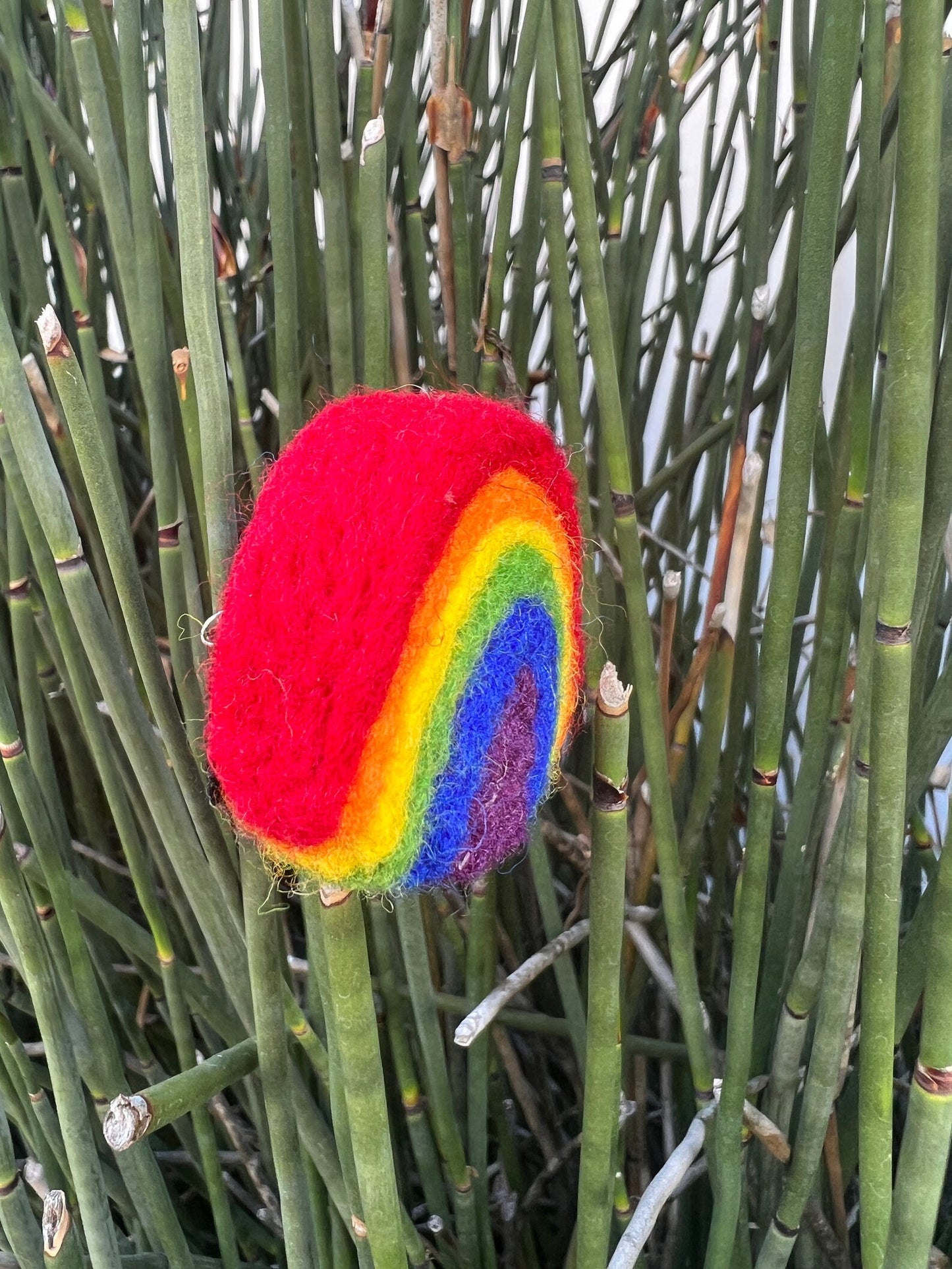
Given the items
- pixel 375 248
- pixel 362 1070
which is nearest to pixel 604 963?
pixel 362 1070

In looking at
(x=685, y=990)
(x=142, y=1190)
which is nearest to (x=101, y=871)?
(x=142, y=1190)

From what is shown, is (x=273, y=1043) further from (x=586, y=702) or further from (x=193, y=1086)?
(x=586, y=702)

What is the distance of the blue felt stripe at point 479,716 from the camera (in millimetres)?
175

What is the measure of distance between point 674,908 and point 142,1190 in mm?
206

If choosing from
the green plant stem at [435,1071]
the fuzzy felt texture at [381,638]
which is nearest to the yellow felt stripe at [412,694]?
the fuzzy felt texture at [381,638]

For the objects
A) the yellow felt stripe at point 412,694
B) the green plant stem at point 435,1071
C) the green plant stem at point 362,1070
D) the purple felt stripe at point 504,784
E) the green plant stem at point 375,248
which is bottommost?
the green plant stem at point 435,1071

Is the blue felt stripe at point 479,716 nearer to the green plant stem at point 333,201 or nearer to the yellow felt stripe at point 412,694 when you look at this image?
the yellow felt stripe at point 412,694

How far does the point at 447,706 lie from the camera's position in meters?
0.17

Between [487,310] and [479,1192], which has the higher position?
[487,310]

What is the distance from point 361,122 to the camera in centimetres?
32

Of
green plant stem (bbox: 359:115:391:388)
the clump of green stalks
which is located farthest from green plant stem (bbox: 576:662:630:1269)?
green plant stem (bbox: 359:115:391:388)

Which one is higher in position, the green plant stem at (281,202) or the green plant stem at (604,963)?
the green plant stem at (281,202)

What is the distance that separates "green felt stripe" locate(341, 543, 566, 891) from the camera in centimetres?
17

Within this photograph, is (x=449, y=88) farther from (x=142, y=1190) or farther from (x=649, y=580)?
(x=142, y=1190)
